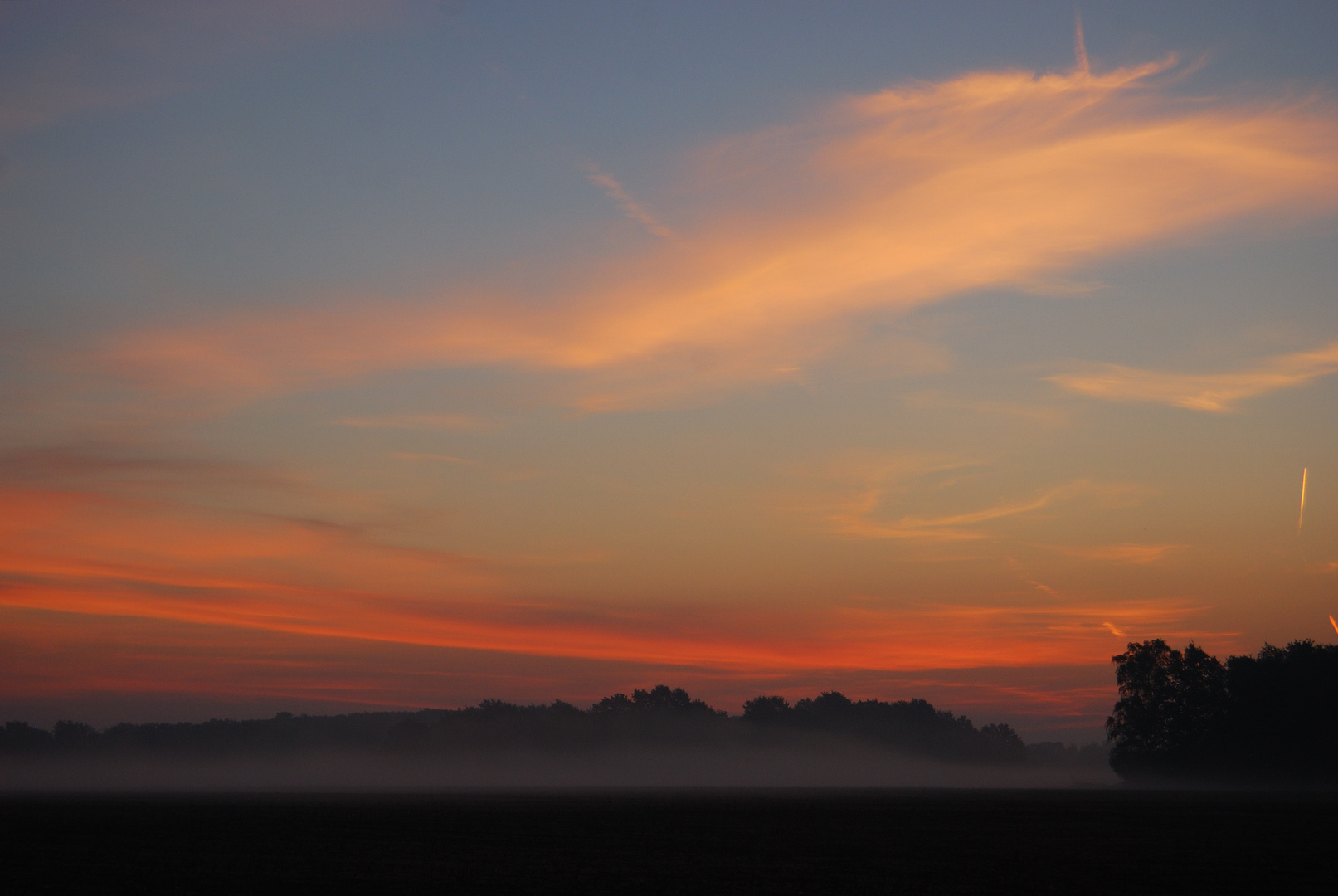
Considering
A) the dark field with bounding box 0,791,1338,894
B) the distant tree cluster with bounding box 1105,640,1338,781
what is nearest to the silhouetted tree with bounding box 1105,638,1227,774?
the distant tree cluster with bounding box 1105,640,1338,781

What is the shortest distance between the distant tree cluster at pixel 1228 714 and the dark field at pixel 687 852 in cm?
6366

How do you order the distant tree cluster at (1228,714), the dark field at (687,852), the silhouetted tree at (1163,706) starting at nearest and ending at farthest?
the dark field at (687,852) < the distant tree cluster at (1228,714) < the silhouetted tree at (1163,706)

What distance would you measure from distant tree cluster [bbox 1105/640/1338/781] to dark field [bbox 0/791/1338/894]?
209 ft

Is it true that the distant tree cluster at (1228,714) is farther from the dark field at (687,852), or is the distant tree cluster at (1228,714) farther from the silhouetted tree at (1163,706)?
the dark field at (687,852)

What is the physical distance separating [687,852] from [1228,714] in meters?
122

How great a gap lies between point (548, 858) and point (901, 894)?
668 inches

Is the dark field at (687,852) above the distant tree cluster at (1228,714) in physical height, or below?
below

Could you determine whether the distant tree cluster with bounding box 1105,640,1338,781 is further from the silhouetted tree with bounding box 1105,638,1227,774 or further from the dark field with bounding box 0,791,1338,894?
the dark field with bounding box 0,791,1338,894

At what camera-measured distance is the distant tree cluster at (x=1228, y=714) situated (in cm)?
13462

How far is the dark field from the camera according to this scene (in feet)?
116

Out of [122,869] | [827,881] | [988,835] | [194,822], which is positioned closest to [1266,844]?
[988,835]

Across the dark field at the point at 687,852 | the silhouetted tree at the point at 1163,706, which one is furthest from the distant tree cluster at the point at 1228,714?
the dark field at the point at 687,852

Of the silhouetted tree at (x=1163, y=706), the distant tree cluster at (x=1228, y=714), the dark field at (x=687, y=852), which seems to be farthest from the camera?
the silhouetted tree at (x=1163, y=706)

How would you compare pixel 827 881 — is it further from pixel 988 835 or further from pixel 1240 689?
pixel 1240 689
